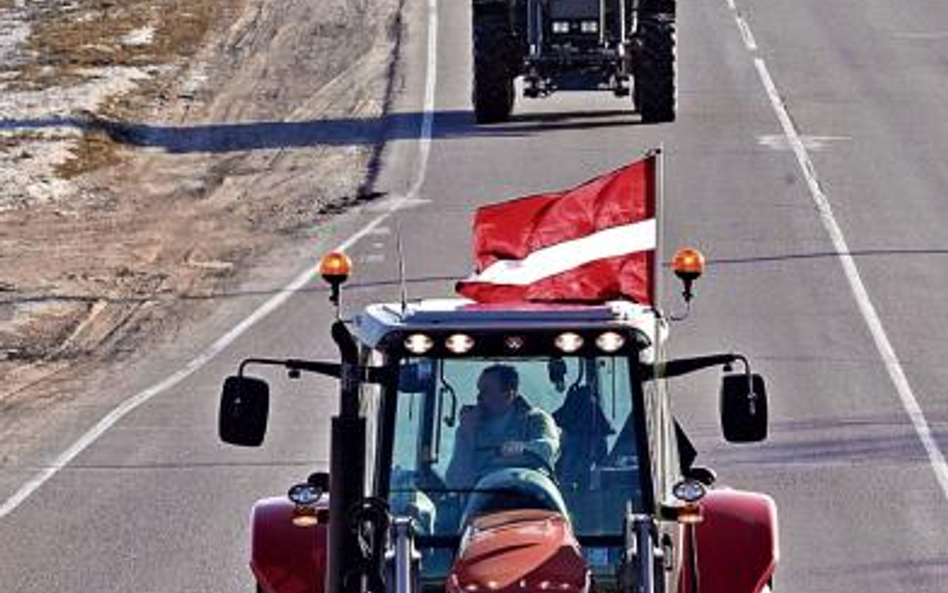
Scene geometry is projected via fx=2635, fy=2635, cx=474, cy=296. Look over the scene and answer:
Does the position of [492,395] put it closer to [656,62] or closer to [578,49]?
[578,49]

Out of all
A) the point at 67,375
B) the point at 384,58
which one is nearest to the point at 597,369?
the point at 67,375

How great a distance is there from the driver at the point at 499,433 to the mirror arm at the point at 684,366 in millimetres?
459

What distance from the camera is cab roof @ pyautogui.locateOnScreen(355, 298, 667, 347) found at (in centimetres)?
1012

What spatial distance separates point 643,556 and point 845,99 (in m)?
32.8

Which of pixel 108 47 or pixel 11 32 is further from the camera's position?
pixel 11 32

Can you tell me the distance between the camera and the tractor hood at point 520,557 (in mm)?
9391

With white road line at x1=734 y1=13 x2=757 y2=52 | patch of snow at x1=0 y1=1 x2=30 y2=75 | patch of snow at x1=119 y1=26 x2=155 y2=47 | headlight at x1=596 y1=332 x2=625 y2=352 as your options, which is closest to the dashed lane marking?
white road line at x1=734 y1=13 x2=757 y2=52

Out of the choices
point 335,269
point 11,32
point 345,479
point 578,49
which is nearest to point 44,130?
point 578,49

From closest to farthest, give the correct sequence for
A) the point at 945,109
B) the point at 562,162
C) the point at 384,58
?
the point at 562,162
the point at 945,109
the point at 384,58

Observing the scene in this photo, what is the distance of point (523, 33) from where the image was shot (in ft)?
126

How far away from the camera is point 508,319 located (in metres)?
10.1

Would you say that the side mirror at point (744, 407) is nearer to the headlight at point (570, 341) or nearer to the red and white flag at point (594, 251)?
the headlight at point (570, 341)

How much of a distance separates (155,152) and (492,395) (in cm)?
2827

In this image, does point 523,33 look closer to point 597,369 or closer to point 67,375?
point 67,375
